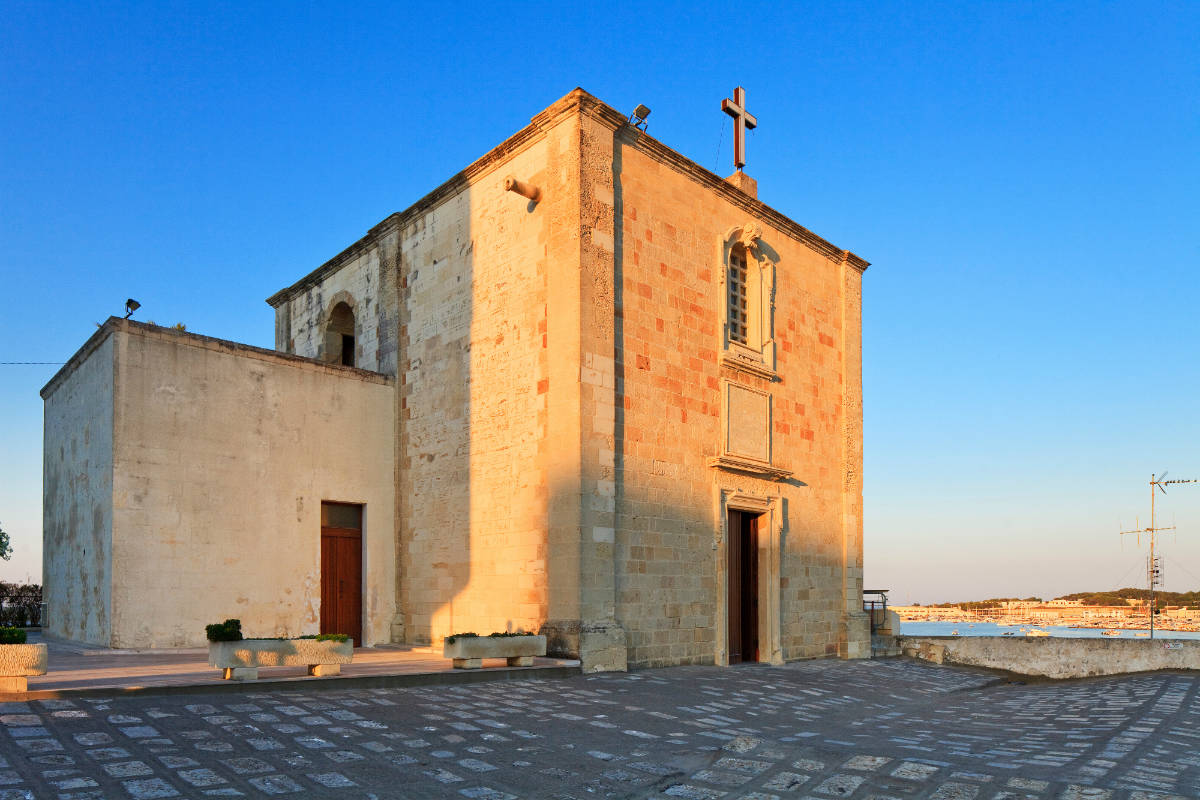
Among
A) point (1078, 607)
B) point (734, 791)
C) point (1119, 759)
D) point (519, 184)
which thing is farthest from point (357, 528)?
point (1078, 607)

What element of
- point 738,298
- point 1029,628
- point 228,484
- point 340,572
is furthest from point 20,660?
point 1029,628

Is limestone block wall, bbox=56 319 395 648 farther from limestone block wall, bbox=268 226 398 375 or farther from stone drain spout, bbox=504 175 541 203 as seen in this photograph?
stone drain spout, bbox=504 175 541 203

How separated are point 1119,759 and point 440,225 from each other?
12.5m

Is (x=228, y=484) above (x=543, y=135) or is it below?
below

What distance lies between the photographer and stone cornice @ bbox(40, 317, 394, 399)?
13.1 metres

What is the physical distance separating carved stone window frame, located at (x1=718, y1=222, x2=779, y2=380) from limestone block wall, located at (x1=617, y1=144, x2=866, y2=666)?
0.54 feet

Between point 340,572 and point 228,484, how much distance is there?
2.44m

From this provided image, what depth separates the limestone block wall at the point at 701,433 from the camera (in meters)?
13.1

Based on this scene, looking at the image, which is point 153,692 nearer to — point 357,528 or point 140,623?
point 140,623

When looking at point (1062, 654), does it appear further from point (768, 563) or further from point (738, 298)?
point (738, 298)

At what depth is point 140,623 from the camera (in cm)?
1255

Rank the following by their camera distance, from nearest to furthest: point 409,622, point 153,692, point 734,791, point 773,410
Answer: point 734,791 < point 153,692 < point 409,622 < point 773,410

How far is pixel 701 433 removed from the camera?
1430 centimetres

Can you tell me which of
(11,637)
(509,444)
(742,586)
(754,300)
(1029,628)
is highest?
(754,300)
